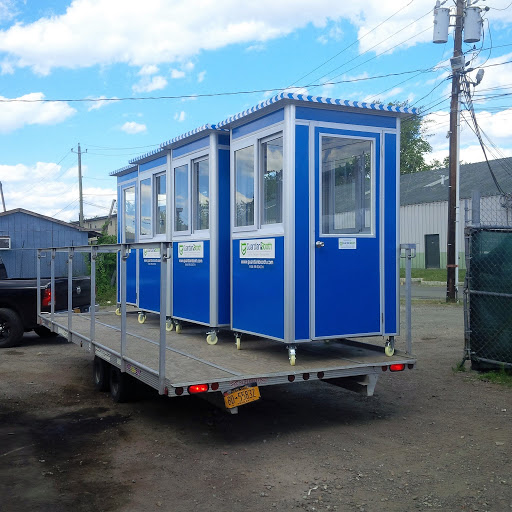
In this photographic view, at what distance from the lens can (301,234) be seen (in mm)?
6375

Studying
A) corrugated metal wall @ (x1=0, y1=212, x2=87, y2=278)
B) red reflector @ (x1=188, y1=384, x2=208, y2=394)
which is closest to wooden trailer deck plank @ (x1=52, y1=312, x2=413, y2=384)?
red reflector @ (x1=188, y1=384, x2=208, y2=394)

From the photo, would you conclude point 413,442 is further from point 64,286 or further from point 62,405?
point 64,286

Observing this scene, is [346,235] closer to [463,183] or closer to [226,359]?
[226,359]

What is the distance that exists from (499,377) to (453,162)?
12.2 metres

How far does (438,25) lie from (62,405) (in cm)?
1706

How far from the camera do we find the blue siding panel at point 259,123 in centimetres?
655

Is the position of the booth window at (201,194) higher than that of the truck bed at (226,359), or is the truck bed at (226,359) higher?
the booth window at (201,194)

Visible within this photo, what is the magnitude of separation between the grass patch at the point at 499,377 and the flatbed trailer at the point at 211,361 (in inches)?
82.8

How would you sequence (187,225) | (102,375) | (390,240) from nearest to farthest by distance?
1. (390,240)
2. (102,375)
3. (187,225)

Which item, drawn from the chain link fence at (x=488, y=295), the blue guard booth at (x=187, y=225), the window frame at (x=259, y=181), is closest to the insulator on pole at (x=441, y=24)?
the chain link fence at (x=488, y=295)

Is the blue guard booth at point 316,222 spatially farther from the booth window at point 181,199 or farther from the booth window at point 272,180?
the booth window at point 181,199

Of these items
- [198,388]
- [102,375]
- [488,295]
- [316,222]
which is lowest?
[102,375]

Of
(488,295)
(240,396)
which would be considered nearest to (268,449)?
(240,396)

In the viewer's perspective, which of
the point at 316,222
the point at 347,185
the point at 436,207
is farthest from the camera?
the point at 436,207
